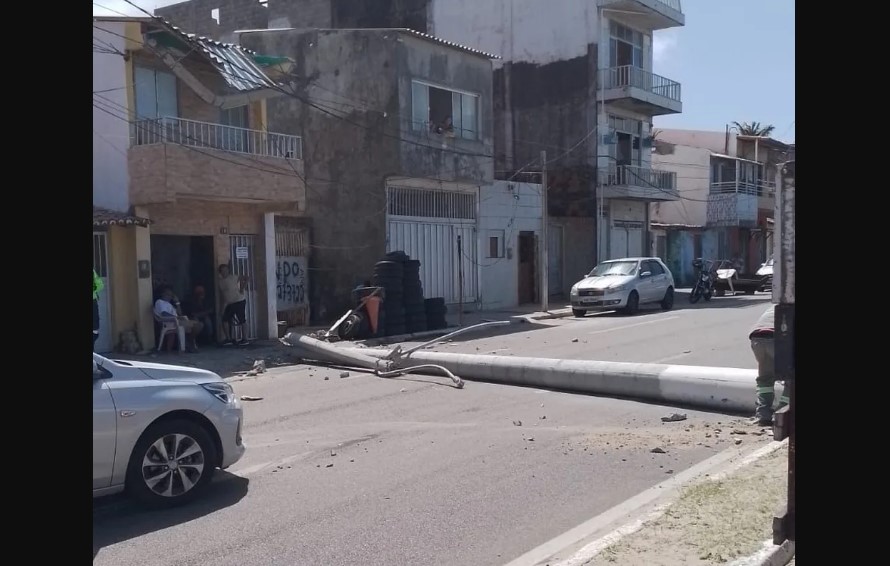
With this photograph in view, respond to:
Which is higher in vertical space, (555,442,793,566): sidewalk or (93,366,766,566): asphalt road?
(555,442,793,566): sidewalk

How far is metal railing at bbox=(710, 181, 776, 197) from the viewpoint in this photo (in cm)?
4306

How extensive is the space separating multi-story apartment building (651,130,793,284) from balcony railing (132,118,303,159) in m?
24.7

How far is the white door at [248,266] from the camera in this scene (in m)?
18.5

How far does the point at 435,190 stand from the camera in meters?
24.5

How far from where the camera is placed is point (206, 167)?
15805 mm

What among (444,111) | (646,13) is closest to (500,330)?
(444,111)

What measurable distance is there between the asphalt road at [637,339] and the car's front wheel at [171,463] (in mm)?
8129

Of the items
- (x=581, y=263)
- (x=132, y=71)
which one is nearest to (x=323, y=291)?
(x=132, y=71)

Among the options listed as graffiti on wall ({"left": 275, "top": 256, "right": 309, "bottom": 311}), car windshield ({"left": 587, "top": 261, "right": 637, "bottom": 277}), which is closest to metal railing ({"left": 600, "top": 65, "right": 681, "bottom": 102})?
car windshield ({"left": 587, "top": 261, "right": 637, "bottom": 277})

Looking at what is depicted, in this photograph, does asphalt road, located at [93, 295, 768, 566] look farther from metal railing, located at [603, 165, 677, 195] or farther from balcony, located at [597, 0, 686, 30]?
balcony, located at [597, 0, 686, 30]

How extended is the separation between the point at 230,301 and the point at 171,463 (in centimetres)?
1126
